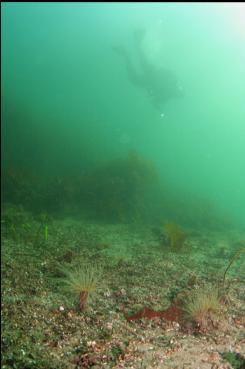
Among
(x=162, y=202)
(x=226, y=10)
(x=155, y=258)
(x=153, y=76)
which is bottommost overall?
(x=155, y=258)

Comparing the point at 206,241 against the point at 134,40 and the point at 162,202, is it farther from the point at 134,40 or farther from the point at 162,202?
the point at 134,40

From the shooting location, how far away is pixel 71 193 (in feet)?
39.9

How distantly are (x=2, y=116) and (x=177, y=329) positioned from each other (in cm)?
387

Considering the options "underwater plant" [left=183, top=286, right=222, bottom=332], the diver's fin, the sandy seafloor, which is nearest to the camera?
the sandy seafloor

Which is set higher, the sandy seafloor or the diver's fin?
the diver's fin

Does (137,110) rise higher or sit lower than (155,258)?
higher

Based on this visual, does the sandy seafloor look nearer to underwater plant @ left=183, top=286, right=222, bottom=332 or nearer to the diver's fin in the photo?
underwater plant @ left=183, top=286, right=222, bottom=332

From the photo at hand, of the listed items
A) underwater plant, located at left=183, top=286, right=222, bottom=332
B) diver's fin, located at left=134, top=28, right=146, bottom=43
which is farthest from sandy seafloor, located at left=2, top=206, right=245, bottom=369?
diver's fin, located at left=134, top=28, right=146, bottom=43

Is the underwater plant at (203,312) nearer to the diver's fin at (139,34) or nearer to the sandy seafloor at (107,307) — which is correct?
the sandy seafloor at (107,307)

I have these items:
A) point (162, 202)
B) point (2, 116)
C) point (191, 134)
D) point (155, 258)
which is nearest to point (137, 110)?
point (191, 134)

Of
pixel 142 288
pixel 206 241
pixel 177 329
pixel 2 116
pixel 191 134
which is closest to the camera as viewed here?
pixel 2 116

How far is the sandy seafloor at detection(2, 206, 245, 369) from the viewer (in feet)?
11.7

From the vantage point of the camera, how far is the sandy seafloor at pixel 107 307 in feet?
11.7

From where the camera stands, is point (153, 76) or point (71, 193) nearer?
point (71, 193)
